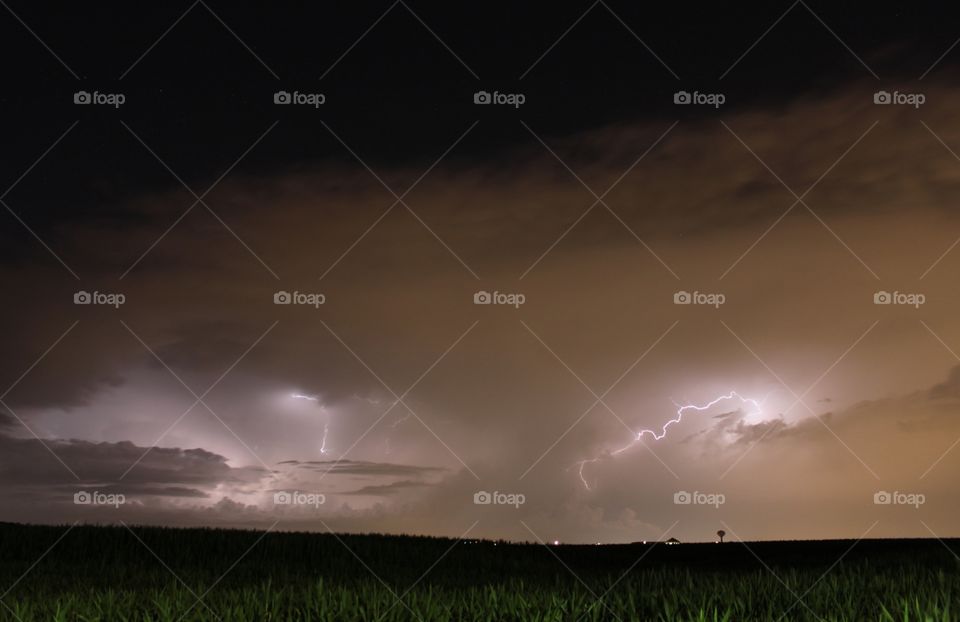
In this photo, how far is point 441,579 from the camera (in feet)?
59.8

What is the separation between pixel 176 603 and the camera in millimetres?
11031

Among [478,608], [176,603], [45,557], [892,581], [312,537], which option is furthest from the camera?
[312,537]

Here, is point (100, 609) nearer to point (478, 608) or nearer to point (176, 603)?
point (176, 603)

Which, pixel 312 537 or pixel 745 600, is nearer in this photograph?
pixel 745 600

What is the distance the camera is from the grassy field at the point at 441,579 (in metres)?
10.2

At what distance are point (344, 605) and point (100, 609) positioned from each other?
112 inches

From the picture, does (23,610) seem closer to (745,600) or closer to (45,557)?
(745,600)

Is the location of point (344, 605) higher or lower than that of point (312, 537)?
lower

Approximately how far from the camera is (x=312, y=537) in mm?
24547

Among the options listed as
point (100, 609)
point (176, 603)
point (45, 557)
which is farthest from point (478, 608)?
point (45, 557)

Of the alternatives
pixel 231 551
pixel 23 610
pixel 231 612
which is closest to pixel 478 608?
pixel 231 612

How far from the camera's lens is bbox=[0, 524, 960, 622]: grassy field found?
33.6 feet

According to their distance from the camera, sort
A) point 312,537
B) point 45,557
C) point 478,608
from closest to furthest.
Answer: point 478,608
point 45,557
point 312,537

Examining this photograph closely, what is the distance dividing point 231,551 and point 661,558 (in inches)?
449
